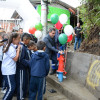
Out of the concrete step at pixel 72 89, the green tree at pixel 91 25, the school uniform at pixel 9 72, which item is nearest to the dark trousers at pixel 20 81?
the school uniform at pixel 9 72

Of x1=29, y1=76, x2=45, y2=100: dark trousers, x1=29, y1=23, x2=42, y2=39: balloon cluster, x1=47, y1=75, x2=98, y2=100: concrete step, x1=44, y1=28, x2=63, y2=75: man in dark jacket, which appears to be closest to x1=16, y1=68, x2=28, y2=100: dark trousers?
x1=29, y1=76, x2=45, y2=100: dark trousers

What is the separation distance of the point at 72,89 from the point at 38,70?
136 cm

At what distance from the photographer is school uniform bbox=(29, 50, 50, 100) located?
10.3 feet

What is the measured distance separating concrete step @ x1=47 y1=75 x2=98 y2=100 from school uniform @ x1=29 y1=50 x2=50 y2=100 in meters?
0.92

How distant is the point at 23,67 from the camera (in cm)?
346

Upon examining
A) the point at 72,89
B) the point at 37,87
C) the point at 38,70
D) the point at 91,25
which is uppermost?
the point at 91,25

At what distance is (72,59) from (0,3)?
143 inches

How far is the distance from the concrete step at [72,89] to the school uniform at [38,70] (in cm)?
92

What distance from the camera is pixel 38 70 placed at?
3.13 m

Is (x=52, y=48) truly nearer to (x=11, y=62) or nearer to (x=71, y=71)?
(x=71, y=71)

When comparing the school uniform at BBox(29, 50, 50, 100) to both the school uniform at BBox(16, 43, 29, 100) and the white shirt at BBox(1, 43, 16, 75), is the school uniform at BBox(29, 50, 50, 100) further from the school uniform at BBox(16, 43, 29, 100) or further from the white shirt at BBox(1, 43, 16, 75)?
the white shirt at BBox(1, 43, 16, 75)

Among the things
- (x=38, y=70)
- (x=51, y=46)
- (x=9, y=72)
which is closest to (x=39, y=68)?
(x=38, y=70)

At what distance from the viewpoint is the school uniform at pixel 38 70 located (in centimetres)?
313

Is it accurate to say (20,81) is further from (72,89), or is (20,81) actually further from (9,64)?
(72,89)
